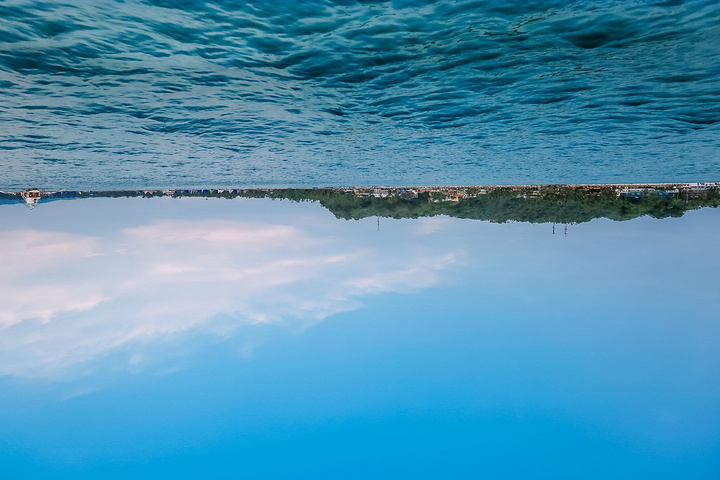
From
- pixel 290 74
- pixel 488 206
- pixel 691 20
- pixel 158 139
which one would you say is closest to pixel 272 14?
pixel 290 74

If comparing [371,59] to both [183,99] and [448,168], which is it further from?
[448,168]

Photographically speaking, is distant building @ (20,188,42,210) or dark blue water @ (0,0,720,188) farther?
distant building @ (20,188,42,210)

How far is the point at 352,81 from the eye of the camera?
473 inches

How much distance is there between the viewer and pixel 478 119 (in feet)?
51.0

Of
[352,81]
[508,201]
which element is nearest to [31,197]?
[352,81]

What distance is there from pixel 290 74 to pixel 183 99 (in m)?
3.76

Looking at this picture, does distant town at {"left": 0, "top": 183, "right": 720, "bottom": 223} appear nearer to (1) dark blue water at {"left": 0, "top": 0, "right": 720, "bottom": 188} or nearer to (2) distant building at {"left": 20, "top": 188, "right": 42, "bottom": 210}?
(2) distant building at {"left": 20, "top": 188, "right": 42, "bottom": 210}

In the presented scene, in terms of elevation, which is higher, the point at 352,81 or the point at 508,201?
the point at 352,81

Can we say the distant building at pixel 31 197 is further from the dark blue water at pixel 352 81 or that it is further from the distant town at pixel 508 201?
the distant town at pixel 508 201

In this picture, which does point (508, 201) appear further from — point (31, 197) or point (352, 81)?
point (352, 81)

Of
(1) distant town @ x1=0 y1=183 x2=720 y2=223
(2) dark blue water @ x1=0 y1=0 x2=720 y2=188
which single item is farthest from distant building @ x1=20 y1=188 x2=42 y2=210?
(1) distant town @ x1=0 y1=183 x2=720 y2=223

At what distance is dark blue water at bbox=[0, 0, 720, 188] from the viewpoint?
28.9ft

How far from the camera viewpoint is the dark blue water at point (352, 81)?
8.81 meters

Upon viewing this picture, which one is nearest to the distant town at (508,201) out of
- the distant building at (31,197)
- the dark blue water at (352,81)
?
the distant building at (31,197)
